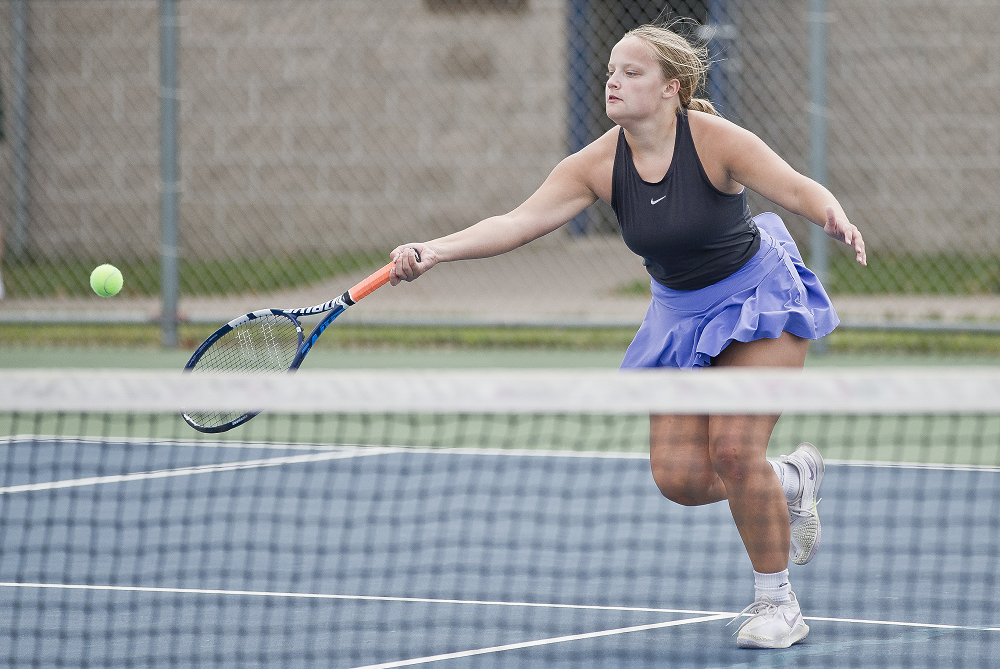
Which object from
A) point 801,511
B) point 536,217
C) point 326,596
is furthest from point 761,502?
point 326,596

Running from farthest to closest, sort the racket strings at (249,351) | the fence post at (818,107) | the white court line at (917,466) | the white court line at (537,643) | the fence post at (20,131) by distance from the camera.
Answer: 1. the fence post at (20,131)
2. the fence post at (818,107)
3. the white court line at (917,466)
4. the racket strings at (249,351)
5. the white court line at (537,643)

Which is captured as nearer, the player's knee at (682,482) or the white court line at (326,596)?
the player's knee at (682,482)

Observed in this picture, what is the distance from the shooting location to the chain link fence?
964cm

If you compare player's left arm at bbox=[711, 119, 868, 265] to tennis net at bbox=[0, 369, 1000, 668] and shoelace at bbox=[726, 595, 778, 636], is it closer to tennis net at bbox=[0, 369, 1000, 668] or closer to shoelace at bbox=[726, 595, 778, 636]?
tennis net at bbox=[0, 369, 1000, 668]

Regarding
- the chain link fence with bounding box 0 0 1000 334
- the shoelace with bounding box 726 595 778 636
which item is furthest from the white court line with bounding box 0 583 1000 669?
the chain link fence with bounding box 0 0 1000 334

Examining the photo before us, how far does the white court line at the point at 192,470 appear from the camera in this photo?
5273 mm

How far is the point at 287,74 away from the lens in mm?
10195

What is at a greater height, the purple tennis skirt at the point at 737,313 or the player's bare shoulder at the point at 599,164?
the player's bare shoulder at the point at 599,164

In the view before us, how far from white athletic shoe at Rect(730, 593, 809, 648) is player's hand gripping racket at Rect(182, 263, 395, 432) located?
1236mm

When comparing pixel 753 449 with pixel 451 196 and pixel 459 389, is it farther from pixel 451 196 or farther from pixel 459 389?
pixel 451 196

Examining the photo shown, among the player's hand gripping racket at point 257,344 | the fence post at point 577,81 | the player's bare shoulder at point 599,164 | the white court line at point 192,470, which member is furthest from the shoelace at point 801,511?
the fence post at point 577,81

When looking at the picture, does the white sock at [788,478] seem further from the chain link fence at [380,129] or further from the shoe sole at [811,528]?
the chain link fence at [380,129]

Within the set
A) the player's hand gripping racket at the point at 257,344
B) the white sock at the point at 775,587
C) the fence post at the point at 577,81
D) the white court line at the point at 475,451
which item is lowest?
the white sock at the point at 775,587

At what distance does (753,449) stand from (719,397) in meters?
0.66
